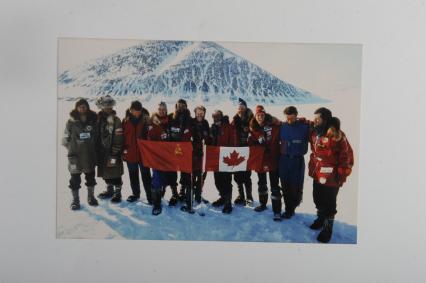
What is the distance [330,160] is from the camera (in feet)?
8.06

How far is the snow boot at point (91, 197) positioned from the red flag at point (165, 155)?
14.4 inches

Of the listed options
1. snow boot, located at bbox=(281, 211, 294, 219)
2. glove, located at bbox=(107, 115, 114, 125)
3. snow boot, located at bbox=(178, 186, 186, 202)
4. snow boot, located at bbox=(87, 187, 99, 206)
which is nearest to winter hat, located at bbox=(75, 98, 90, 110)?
glove, located at bbox=(107, 115, 114, 125)

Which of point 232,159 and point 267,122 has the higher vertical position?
point 267,122

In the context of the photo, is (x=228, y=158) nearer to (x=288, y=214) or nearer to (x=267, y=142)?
(x=267, y=142)

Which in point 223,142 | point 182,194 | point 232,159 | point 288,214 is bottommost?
point 288,214

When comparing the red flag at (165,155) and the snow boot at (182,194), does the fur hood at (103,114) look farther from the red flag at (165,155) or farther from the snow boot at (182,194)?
the snow boot at (182,194)

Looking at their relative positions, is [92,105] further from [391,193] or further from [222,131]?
[391,193]

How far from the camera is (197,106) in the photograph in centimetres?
246

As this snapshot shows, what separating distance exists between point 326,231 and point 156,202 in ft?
3.48

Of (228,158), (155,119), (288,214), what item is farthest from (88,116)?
(288,214)

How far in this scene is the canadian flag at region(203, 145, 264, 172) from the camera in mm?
2482

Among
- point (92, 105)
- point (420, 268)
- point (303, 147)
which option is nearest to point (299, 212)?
point (303, 147)

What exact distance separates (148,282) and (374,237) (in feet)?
4.64

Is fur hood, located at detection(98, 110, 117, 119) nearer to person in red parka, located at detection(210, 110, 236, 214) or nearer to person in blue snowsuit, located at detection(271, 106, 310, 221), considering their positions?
person in red parka, located at detection(210, 110, 236, 214)
